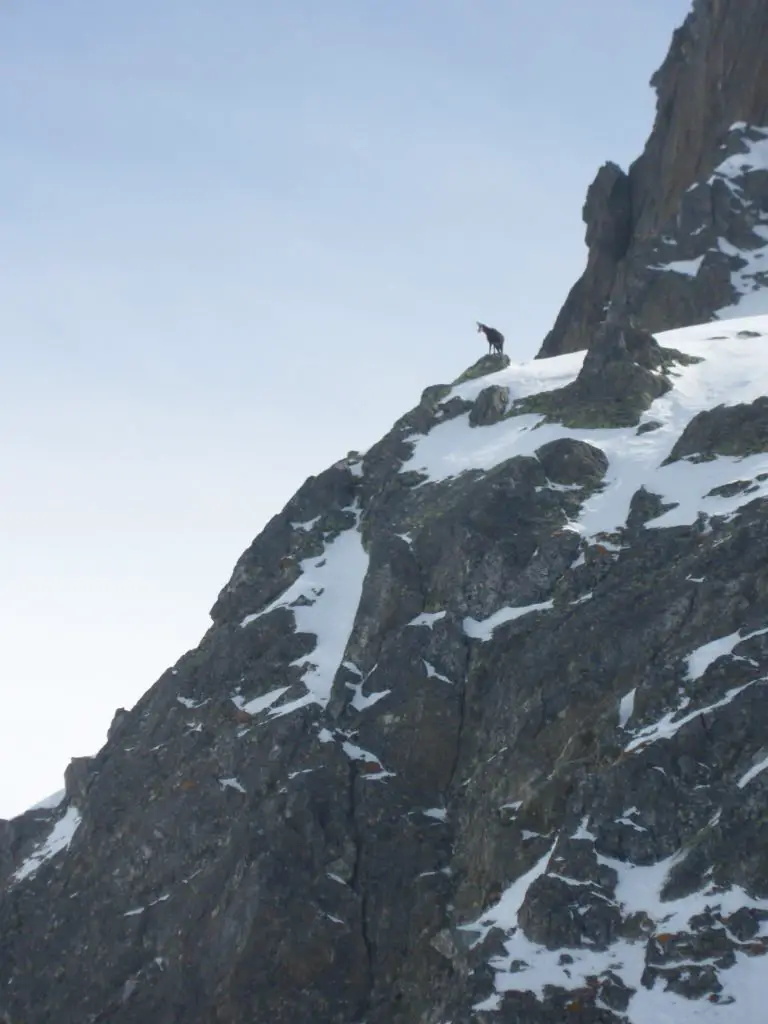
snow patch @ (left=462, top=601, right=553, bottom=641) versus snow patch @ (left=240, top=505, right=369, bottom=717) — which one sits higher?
snow patch @ (left=240, top=505, right=369, bottom=717)

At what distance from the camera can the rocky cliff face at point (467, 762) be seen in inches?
1294

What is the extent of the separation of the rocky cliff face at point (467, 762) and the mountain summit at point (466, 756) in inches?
4.1

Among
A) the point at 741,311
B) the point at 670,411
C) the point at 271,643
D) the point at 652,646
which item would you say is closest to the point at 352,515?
the point at 271,643

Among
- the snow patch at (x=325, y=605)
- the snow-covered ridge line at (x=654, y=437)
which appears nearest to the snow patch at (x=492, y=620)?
the snow-covered ridge line at (x=654, y=437)

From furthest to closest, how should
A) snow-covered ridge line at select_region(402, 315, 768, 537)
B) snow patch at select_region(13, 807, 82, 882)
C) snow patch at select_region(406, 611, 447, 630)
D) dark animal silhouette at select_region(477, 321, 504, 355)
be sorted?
dark animal silhouette at select_region(477, 321, 504, 355) → snow patch at select_region(13, 807, 82, 882) → snow-covered ridge line at select_region(402, 315, 768, 537) → snow patch at select_region(406, 611, 447, 630)

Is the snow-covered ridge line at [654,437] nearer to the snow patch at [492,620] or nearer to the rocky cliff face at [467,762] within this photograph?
the rocky cliff face at [467,762]

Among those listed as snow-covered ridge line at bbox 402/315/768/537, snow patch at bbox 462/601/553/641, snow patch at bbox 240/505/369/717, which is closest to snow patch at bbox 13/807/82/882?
snow patch at bbox 240/505/369/717

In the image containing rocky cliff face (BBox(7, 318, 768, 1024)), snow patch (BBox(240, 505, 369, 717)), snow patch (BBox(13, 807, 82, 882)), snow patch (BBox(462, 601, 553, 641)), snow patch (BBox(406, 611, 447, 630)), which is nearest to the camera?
rocky cliff face (BBox(7, 318, 768, 1024))

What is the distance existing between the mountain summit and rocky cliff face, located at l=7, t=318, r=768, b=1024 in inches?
4.1

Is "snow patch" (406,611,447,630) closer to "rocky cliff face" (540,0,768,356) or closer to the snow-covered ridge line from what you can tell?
the snow-covered ridge line

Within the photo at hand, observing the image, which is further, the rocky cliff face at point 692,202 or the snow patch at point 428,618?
the rocky cliff face at point 692,202

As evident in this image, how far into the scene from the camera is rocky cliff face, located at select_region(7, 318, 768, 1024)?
108 feet

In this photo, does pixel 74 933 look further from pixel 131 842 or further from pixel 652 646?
pixel 652 646

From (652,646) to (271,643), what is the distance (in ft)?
52.7
